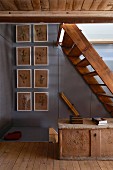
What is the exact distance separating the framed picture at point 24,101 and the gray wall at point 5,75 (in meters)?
0.23

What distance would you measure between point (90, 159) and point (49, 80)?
114 inches

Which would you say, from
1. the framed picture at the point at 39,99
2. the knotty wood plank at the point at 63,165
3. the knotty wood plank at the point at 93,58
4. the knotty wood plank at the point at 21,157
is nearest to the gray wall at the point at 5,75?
the framed picture at the point at 39,99

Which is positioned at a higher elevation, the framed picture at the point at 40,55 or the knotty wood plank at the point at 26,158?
the framed picture at the point at 40,55

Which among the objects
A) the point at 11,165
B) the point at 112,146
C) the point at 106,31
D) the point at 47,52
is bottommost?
the point at 11,165

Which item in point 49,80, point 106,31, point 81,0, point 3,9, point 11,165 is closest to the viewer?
point 81,0

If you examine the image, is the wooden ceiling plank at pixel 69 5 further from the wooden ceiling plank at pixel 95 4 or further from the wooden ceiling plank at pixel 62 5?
the wooden ceiling plank at pixel 95 4

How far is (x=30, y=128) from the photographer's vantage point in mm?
6203

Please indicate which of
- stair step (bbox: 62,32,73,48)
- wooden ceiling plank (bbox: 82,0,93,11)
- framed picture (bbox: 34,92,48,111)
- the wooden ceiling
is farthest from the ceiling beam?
framed picture (bbox: 34,92,48,111)

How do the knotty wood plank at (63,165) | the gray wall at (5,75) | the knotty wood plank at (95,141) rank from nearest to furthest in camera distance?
the knotty wood plank at (63,165) → the knotty wood plank at (95,141) → the gray wall at (5,75)

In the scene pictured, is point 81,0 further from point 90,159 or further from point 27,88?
point 27,88

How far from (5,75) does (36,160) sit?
8.50 ft

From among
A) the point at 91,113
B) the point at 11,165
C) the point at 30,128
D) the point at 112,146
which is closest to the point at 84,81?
the point at 91,113

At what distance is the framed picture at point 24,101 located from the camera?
20.6ft

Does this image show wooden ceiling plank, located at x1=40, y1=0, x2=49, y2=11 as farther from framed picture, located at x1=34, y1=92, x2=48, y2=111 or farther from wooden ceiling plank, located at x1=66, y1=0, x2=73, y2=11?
framed picture, located at x1=34, y1=92, x2=48, y2=111
